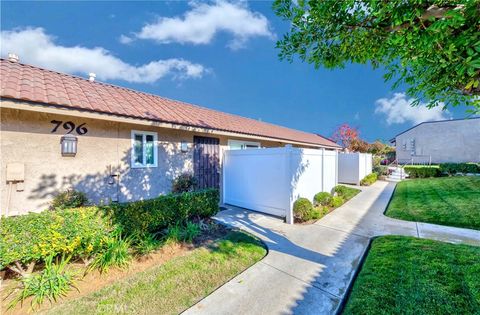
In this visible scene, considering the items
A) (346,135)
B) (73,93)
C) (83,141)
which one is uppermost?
(346,135)

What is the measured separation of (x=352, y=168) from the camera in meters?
17.2

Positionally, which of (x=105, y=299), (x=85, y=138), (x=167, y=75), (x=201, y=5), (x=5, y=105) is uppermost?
(x=167, y=75)

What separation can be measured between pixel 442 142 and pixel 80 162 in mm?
44495

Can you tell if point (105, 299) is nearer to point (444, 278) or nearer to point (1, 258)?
point (1, 258)

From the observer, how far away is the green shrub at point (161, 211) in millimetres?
4883

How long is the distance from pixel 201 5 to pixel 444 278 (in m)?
12.9

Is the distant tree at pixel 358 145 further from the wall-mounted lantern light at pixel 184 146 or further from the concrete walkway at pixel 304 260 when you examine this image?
the wall-mounted lantern light at pixel 184 146

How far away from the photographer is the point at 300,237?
6250 millimetres

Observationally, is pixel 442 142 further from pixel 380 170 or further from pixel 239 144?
pixel 239 144

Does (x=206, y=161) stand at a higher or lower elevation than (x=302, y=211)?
higher

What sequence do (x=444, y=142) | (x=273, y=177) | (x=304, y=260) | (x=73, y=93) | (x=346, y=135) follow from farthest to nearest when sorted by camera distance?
(x=444, y=142), (x=346, y=135), (x=273, y=177), (x=73, y=93), (x=304, y=260)

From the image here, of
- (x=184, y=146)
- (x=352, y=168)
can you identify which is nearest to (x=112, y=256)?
(x=184, y=146)

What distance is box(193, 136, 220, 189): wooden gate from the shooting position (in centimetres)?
912

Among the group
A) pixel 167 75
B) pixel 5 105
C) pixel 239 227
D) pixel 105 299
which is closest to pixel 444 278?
pixel 239 227
